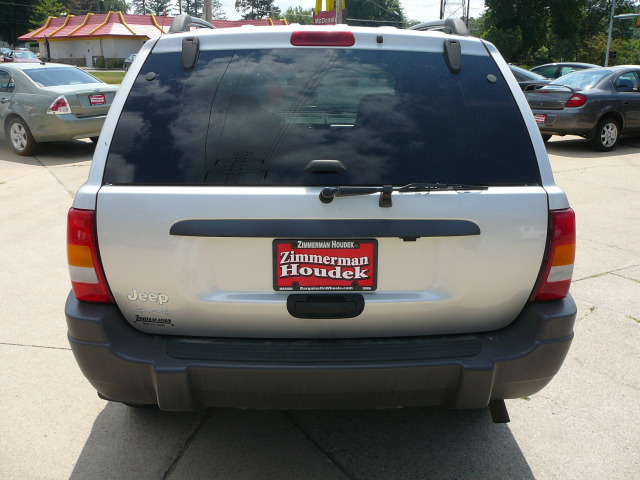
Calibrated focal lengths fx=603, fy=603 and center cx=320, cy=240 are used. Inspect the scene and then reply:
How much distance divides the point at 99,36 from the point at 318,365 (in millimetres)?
66987

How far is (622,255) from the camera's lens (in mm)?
5848

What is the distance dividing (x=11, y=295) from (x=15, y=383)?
1569 millimetres

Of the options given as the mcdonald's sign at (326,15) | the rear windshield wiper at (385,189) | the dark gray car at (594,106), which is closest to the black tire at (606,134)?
the dark gray car at (594,106)

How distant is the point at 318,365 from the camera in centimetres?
222

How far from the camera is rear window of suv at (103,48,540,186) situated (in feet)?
7.53

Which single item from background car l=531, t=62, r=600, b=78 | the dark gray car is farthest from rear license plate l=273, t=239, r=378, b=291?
background car l=531, t=62, r=600, b=78

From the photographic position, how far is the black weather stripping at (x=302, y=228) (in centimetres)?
220

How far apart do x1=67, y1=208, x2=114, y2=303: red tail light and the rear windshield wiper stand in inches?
35.1

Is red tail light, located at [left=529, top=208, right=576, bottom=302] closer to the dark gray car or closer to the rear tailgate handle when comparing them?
the rear tailgate handle

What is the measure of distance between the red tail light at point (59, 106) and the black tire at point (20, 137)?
857 mm

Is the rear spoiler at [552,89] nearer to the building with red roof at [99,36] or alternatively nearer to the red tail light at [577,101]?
the red tail light at [577,101]

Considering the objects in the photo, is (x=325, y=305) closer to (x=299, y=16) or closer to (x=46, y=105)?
(x=46, y=105)

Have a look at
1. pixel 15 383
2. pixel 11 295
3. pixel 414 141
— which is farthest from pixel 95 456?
pixel 11 295

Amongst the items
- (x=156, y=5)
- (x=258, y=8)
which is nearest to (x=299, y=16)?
(x=258, y=8)
